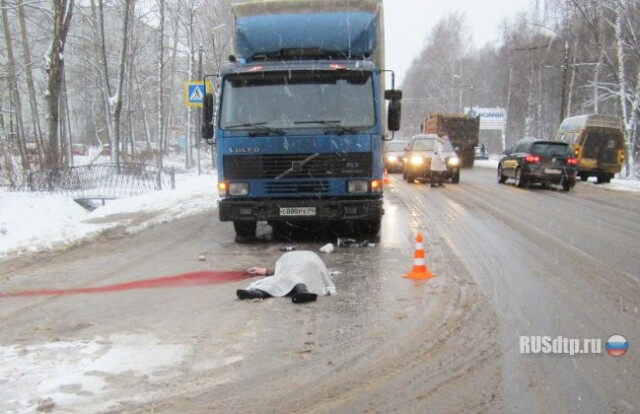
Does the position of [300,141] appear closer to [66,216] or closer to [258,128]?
[258,128]

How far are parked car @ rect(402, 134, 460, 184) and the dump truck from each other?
569 inches

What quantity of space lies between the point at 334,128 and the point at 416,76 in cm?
8444

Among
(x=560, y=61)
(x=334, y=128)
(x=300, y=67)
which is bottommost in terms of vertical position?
(x=334, y=128)

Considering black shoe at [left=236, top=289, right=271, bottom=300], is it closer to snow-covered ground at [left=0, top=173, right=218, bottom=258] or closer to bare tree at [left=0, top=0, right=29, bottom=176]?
snow-covered ground at [left=0, top=173, right=218, bottom=258]

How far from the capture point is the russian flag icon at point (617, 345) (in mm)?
4281

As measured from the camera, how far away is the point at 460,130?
3659cm

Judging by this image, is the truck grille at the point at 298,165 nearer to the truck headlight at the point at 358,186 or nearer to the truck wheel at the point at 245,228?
the truck headlight at the point at 358,186

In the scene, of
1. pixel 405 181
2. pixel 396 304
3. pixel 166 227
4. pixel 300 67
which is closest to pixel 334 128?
pixel 300 67

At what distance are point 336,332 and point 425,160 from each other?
17.7 m

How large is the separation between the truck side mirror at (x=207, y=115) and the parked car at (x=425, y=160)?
13.5 metres

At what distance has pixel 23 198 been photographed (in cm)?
1261

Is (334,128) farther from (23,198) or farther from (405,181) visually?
(405,181)

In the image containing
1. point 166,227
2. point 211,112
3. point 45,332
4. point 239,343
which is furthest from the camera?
→ point 166,227

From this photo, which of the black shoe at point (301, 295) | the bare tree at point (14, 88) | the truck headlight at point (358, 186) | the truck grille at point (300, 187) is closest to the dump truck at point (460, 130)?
the bare tree at point (14, 88)
